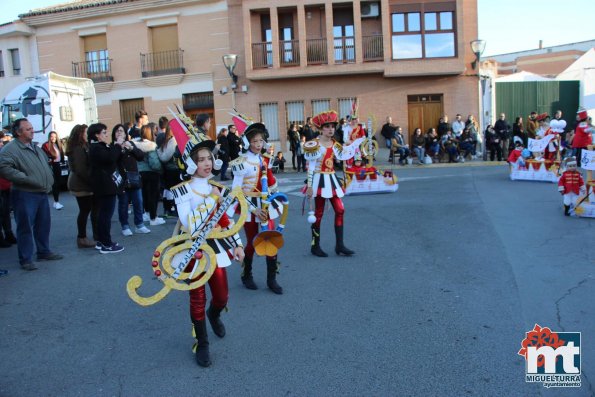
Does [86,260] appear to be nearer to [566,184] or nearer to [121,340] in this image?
[121,340]

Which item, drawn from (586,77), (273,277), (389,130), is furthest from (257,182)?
(586,77)

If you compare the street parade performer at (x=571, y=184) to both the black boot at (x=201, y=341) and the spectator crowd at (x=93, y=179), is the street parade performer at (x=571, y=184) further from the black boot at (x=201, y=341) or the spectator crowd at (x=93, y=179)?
the black boot at (x=201, y=341)

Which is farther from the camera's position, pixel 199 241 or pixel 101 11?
pixel 101 11

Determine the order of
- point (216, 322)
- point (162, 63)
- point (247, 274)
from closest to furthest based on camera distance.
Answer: point (216, 322), point (247, 274), point (162, 63)

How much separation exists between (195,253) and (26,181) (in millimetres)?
4020

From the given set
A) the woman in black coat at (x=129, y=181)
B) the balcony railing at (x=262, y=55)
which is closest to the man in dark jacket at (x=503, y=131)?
the balcony railing at (x=262, y=55)

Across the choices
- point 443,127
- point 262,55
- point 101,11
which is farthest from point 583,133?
point 101,11

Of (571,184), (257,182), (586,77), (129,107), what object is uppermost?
(586,77)

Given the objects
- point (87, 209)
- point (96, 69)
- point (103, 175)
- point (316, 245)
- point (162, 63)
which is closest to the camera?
point (316, 245)

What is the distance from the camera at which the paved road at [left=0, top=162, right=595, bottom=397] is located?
13.3 ft

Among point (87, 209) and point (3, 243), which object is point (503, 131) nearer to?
point (87, 209)

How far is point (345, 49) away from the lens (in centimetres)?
2411

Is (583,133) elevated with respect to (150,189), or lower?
elevated

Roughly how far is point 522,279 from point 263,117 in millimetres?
19890
